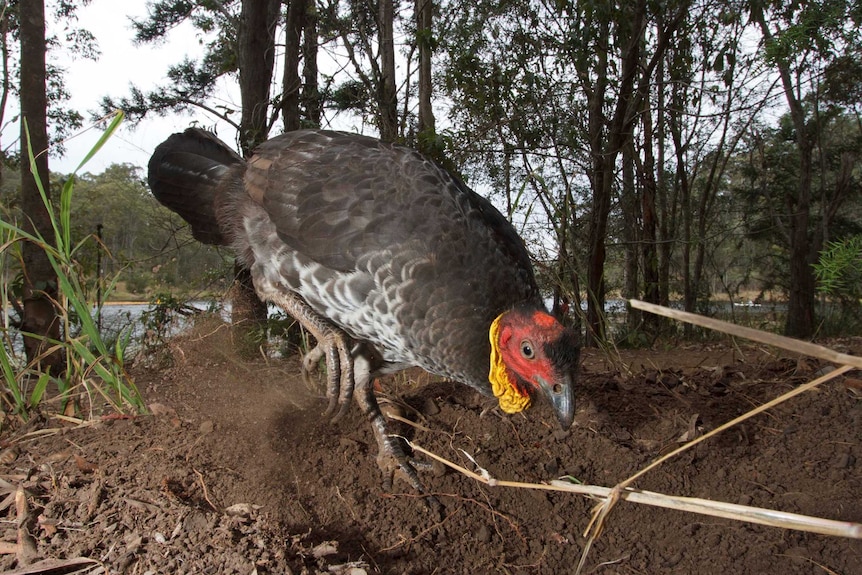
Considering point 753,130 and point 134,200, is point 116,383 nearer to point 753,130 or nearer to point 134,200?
point 134,200

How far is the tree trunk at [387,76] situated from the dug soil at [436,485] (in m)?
4.18

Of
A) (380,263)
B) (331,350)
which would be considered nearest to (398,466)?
(331,350)

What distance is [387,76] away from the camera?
6.35m

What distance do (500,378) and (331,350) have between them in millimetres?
829

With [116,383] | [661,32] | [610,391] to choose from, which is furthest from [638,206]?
[116,383]

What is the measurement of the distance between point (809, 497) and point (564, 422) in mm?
819

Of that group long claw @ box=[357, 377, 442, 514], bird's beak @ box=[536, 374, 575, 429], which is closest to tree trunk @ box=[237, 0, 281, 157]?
long claw @ box=[357, 377, 442, 514]

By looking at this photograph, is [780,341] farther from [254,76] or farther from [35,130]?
[35,130]

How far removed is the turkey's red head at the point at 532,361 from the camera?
1956mm

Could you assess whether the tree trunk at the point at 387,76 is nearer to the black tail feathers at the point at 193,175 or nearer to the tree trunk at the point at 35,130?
the black tail feathers at the point at 193,175

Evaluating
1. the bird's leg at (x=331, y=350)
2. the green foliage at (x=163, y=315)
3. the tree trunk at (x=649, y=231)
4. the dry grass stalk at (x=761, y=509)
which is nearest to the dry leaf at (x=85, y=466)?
the bird's leg at (x=331, y=350)

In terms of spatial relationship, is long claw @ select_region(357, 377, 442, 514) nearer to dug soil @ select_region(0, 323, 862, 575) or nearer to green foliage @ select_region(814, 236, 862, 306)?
dug soil @ select_region(0, 323, 862, 575)

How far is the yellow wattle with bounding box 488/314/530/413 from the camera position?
2068 mm

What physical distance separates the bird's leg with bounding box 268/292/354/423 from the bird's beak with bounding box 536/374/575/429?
0.86 metres
